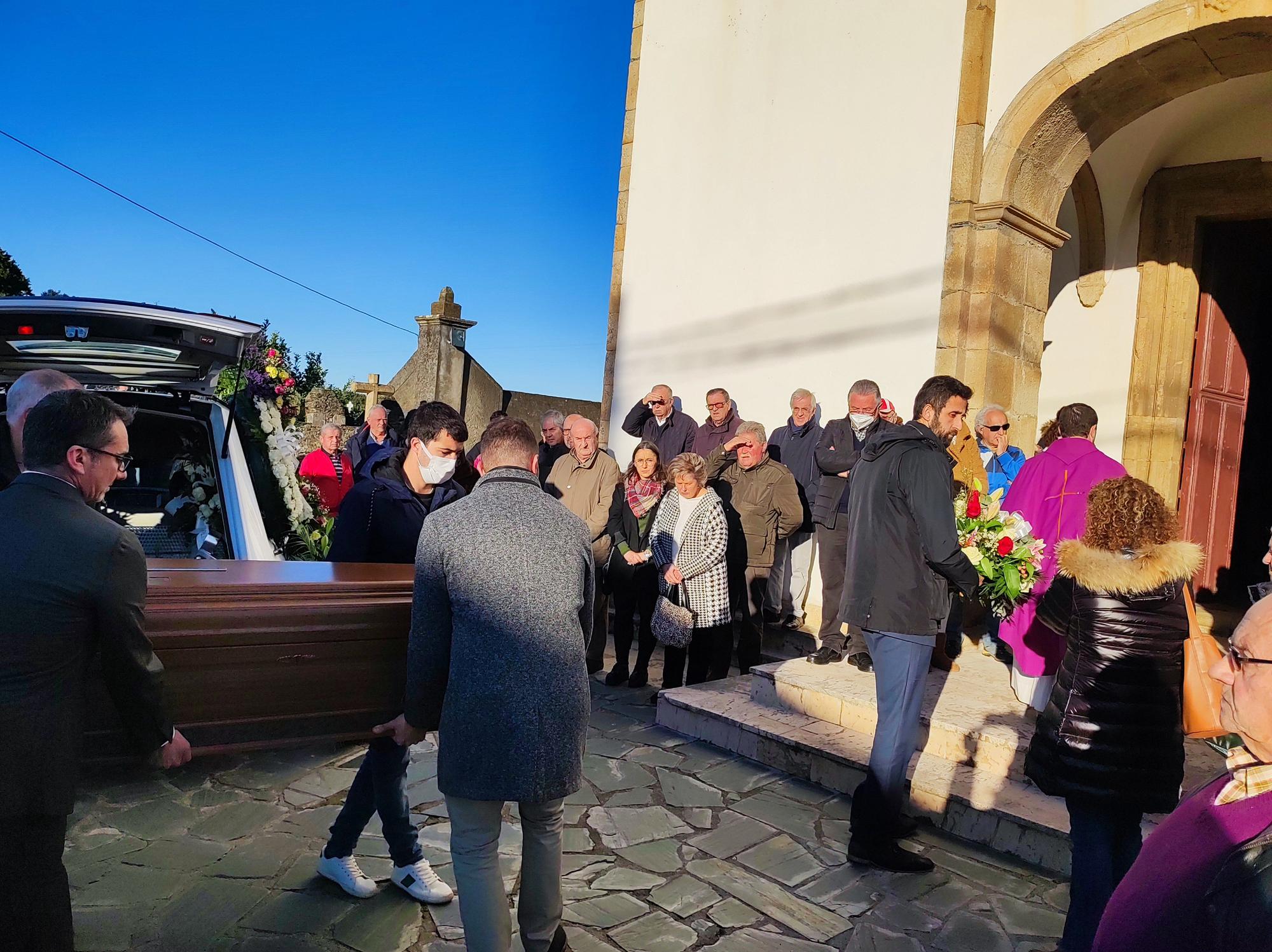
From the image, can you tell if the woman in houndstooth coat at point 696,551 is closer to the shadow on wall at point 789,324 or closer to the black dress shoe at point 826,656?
the black dress shoe at point 826,656

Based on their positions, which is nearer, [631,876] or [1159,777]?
[1159,777]

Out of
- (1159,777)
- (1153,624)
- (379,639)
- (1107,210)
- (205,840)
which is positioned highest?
(1107,210)

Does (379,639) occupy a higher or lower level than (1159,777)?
higher

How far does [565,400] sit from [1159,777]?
561 inches

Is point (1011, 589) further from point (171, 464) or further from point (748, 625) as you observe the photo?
point (171, 464)

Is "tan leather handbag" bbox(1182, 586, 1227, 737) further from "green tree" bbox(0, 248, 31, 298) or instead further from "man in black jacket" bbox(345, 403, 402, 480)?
"green tree" bbox(0, 248, 31, 298)

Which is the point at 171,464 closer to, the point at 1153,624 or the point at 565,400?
the point at 1153,624

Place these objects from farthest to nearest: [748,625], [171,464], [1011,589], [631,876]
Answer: [748,625] < [171,464] < [1011,589] < [631,876]

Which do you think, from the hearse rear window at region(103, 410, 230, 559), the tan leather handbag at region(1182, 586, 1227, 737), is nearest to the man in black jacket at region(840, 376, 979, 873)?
the tan leather handbag at region(1182, 586, 1227, 737)

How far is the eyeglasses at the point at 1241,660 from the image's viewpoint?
1.46 m

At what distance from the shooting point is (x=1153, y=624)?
119 inches

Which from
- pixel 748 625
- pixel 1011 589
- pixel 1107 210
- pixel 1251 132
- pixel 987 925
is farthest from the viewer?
pixel 1107 210

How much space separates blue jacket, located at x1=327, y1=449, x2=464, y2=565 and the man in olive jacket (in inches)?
139

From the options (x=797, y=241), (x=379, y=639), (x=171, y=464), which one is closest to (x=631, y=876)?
(x=379, y=639)
